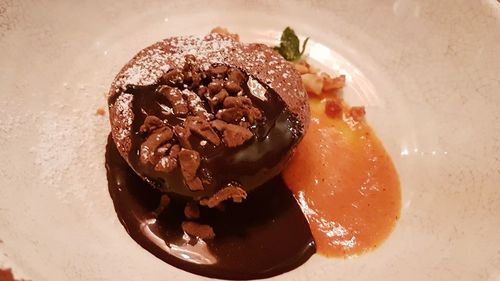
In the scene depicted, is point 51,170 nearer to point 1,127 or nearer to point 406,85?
point 1,127

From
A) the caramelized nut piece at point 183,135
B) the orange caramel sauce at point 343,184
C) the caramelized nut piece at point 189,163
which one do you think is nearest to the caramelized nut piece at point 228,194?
the caramelized nut piece at point 189,163

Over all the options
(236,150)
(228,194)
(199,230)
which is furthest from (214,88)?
(199,230)

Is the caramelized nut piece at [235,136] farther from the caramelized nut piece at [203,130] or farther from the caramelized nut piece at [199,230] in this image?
the caramelized nut piece at [199,230]

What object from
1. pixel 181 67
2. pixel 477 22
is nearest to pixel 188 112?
pixel 181 67

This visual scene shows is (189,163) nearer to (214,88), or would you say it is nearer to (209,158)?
(209,158)

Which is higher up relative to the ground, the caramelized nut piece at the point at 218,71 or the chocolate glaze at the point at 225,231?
the caramelized nut piece at the point at 218,71
